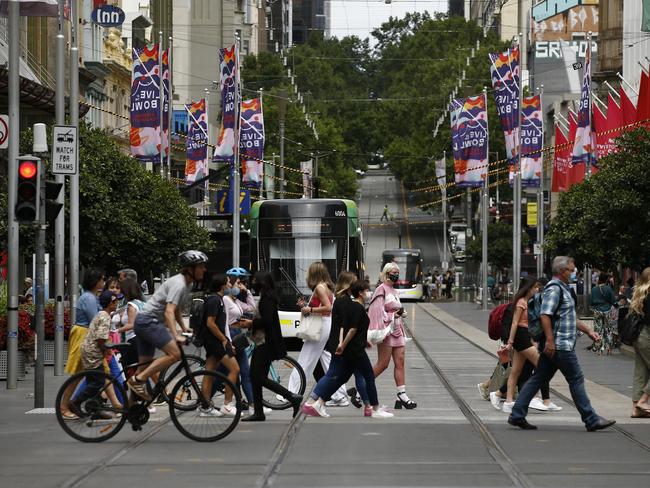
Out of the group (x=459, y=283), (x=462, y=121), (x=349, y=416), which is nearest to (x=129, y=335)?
(x=349, y=416)

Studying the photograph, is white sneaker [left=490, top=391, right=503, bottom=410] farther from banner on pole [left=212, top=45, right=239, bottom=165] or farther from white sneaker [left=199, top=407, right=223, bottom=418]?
banner on pole [left=212, top=45, right=239, bottom=165]

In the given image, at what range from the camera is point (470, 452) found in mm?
13773

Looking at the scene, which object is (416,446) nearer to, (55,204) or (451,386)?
(55,204)

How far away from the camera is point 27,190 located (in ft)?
60.6

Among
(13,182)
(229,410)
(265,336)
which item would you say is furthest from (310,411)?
(13,182)

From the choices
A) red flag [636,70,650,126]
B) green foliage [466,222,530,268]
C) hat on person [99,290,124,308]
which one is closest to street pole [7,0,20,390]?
hat on person [99,290,124,308]

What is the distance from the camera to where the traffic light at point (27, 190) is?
18.4m

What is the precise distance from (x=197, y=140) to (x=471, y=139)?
367 inches

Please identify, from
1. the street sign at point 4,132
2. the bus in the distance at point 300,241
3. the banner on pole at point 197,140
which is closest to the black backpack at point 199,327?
the street sign at point 4,132

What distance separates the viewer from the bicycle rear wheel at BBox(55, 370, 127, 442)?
47.7 ft

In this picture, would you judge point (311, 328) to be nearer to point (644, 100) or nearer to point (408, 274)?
point (644, 100)

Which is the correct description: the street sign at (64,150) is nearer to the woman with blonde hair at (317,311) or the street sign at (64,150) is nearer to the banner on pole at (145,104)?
the woman with blonde hair at (317,311)

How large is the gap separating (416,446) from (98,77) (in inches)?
2198

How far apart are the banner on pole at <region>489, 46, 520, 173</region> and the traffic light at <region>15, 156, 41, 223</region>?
31500 millimetres
